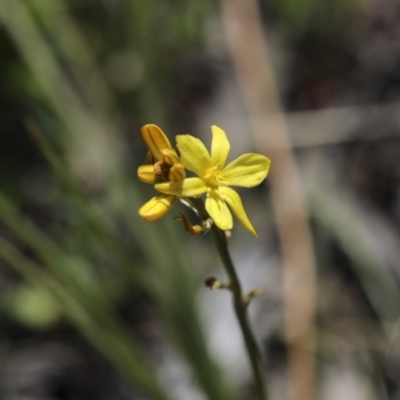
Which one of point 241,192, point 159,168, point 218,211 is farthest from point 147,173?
point 241,192

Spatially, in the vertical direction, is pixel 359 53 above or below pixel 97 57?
below

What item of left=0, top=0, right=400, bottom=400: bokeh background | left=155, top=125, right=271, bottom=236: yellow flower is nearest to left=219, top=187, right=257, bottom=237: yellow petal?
left=155, top=125, right=271, bottom=236: yellow flower

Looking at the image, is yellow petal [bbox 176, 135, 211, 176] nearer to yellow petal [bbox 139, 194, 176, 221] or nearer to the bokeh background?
yellow petal [bbox 139, 194, 176, 221]

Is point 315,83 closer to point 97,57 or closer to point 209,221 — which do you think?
point 97,57

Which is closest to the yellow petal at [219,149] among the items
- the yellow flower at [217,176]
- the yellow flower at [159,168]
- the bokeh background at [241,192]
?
the yellow flower at [217,176]

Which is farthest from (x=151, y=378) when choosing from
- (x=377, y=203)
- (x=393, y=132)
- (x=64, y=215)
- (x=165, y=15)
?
(x=165, y=15)

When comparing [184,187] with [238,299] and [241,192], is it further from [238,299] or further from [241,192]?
A: [241,192]

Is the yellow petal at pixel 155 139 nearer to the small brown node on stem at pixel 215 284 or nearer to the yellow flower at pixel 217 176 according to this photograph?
the yellow flower at pixel 217 176
